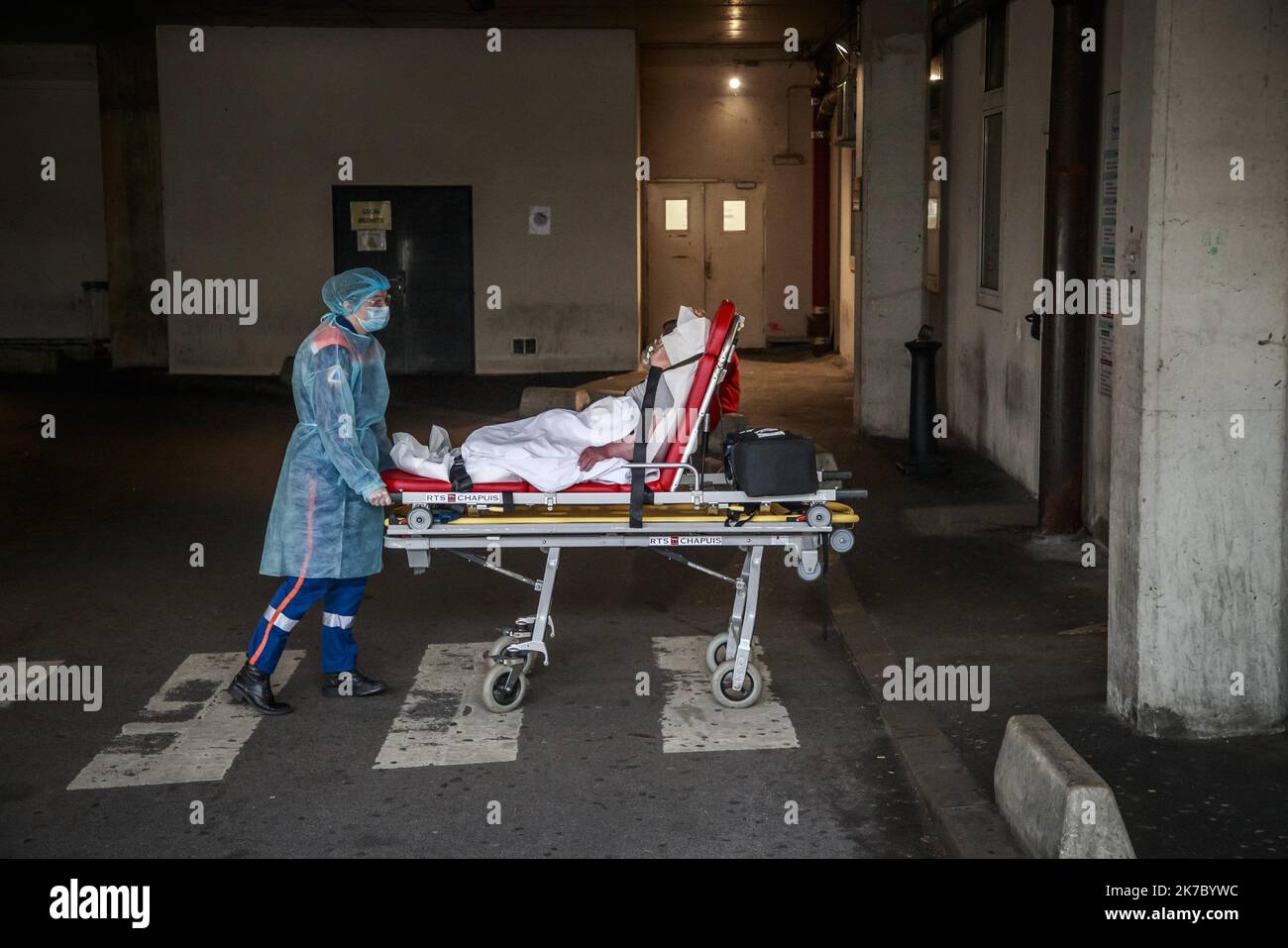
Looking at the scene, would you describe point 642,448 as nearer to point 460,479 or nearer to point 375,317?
point 460,479

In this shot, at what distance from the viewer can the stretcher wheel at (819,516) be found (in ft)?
22.2

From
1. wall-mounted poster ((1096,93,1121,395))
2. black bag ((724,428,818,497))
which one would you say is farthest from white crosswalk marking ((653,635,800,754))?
wall-mounted poster ((1096,93,1121,395))

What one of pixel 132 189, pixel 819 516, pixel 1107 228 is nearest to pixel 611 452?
pixel 819 516

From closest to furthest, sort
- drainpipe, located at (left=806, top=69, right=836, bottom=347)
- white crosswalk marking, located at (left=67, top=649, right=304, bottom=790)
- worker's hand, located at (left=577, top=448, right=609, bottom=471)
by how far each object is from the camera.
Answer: white crosswalk marking, located at (left=67, top=649, right=304, bottom=790) → worker's hand, located at (left=577, top=448, right=609, bottom=471) → drainpipe, located at (left=806, top=69, right=836, bottom=347)

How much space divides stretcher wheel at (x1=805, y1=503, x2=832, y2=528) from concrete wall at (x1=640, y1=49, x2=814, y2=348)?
18.3 metres

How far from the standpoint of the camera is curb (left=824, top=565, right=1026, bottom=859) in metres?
5.45

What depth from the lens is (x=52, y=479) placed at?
13688mm

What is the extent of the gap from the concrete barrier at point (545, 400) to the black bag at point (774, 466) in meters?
7.52

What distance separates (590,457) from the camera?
23.2 ft

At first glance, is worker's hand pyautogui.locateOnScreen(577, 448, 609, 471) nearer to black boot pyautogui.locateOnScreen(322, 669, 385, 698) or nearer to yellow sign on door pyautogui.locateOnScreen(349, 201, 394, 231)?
black boot pyautogui.locateOnScreen(322, 669, 385, 698)

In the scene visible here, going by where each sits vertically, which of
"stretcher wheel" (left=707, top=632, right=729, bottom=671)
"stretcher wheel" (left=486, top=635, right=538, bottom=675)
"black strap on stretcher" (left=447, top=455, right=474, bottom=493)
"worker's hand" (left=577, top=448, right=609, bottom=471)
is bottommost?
"stretcher wheel" (left=707, top=632, right=729, bottom=671)

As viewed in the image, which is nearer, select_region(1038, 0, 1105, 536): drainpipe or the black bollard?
select_region(1038, 0, 1105, 536): drainpipe

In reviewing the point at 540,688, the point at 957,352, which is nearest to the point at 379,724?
the point at 540,688

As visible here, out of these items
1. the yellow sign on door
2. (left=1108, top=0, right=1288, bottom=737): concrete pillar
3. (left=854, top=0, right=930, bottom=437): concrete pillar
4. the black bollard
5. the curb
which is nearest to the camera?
the curb
